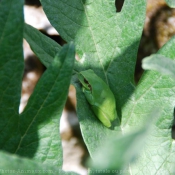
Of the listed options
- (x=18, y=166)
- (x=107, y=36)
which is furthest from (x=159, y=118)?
(x=18, y=166)

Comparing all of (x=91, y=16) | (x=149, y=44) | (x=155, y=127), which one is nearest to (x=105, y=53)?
(x=91, y=16)

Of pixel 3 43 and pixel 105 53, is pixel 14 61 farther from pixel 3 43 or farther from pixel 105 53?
pixel 105 53

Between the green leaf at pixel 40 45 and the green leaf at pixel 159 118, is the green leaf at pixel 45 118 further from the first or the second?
the green leaf at pixel 159 118

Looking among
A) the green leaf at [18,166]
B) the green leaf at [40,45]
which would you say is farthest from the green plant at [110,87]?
the green leaf at [18,166]

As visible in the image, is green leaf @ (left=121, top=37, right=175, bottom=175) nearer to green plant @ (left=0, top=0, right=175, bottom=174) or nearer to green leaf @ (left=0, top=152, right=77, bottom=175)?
green plant @ (left=0, top=0, right=175, bottom=174)

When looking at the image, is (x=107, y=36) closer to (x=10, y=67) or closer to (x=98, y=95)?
(x=98, y=95)
